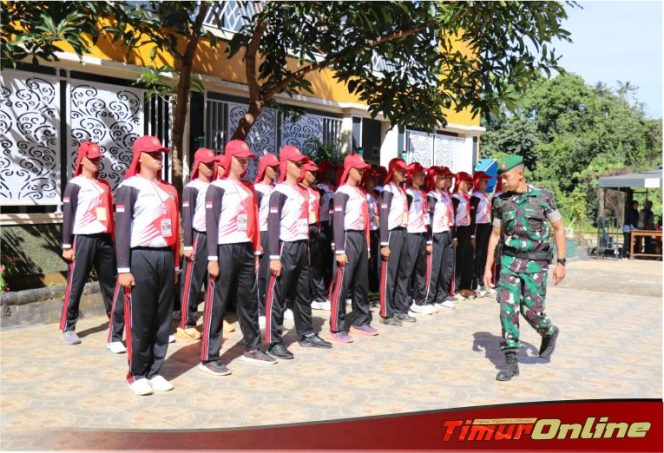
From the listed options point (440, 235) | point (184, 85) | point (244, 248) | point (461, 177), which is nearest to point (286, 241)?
point (244, 248)

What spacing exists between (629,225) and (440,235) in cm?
1333

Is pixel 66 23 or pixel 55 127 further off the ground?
pixel 66 23

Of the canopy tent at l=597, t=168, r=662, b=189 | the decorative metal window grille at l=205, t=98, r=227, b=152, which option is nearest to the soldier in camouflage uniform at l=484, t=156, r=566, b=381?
the decorative metal window grille at l=205, t=98, r=227, b=152

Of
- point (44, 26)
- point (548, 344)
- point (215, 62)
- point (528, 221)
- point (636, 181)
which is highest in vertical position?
point (215, 62)

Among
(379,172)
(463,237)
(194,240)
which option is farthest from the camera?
(463,237)

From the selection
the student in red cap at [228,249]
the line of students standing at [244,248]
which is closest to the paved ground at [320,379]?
the line of students standing at [244,248]

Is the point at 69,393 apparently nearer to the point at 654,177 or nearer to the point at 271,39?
the point at 271,39

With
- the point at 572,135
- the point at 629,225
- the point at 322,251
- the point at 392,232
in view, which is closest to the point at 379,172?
the point at 322,251

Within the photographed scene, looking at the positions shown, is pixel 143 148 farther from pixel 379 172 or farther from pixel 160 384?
pixel 379 172

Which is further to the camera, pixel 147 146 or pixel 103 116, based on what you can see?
pixel 103 116

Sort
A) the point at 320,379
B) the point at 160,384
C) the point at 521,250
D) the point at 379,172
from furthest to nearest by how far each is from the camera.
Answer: the point at 379,172 → the point at 521,250 → the point at 320,379 → the point at 160,384

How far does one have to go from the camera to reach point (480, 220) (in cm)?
1110

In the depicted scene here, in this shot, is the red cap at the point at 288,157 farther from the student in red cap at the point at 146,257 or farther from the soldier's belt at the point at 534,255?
the soldier's belt at the point at 534,255

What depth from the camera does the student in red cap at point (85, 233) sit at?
6.91 m
